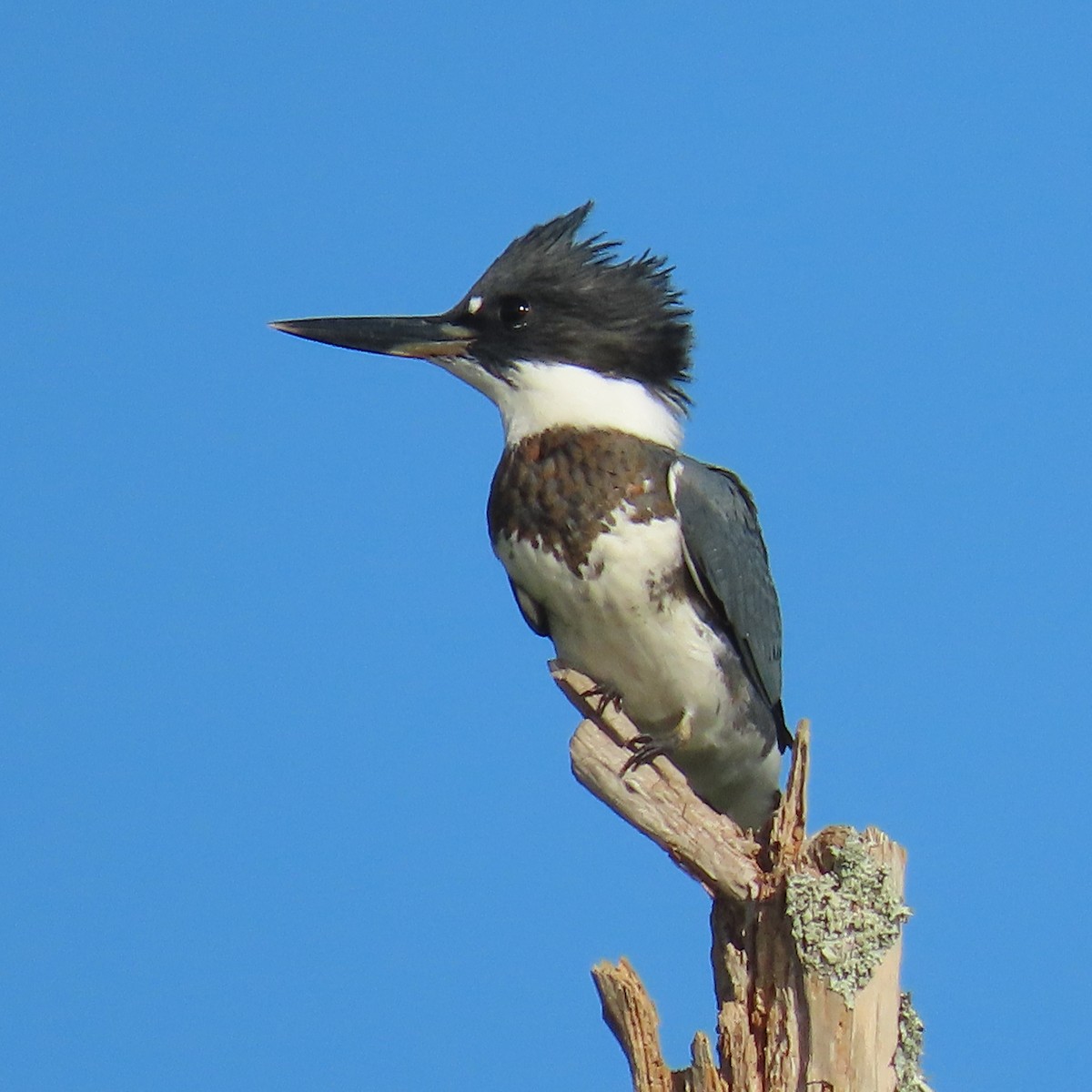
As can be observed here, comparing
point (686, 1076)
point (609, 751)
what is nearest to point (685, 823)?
point (609, 751)

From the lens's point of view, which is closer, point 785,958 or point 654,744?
point 785,958

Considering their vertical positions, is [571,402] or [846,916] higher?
[571,402]

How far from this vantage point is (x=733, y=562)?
11.5ft

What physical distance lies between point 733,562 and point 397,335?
0.95 meters

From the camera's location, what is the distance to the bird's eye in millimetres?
3666

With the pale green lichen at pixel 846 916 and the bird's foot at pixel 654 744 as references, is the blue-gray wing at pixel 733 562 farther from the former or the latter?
the pale green lichen at pixel 846 916

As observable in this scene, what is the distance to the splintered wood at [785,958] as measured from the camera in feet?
9.29

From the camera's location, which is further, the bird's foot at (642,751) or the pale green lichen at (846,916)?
the bird's foot at (642,751)

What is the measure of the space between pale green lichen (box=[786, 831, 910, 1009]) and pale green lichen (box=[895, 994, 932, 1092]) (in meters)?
0.19

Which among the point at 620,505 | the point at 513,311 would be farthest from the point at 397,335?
the point at 620,505

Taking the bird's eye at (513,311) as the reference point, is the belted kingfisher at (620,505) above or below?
below

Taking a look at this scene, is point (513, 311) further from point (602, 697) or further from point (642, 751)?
point (642, 751)

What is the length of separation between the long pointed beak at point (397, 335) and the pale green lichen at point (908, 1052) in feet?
5.59

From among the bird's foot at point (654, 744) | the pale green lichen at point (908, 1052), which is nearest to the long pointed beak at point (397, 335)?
the bird's foot at point (654, 744)
